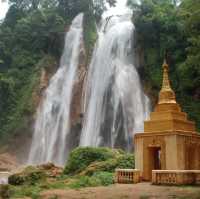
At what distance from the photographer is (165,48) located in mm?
31172

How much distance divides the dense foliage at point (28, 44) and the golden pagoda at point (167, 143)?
19245 mm

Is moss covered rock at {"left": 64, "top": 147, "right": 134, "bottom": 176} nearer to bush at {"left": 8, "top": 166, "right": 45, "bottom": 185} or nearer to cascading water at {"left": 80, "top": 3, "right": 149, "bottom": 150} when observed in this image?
bush at {"left": 8, "top": 166, "right": 45, "bottom": 185}

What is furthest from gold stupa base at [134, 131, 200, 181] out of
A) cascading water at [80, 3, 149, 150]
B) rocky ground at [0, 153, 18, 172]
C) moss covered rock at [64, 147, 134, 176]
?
rocky ground at [0, 153, 18, 172]

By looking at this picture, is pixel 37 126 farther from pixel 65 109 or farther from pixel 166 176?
pixel 166 176

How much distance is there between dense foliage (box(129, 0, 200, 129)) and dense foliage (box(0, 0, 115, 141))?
6410mm

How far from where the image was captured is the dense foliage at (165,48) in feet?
95.6

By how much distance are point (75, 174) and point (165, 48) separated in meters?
16.2

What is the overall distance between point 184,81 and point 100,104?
6.75 m

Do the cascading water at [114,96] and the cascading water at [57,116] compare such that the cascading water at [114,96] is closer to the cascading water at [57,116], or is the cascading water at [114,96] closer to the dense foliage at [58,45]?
the dense foliage at [58,45]

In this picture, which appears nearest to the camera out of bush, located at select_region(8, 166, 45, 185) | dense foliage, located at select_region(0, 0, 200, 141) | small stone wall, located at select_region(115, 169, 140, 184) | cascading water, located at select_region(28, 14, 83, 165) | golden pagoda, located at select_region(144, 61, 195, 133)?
small stone wall, located at select_region(115, 169, 140, 184)

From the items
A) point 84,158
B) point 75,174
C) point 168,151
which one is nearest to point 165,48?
point 84,158

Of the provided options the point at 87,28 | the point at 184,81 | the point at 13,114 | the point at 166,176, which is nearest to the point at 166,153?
the point at 166,176

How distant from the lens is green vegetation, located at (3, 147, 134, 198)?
13157mm

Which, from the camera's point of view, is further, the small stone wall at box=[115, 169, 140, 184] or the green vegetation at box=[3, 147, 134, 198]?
the small stone wall at box=[115, 169, 140, 184]
